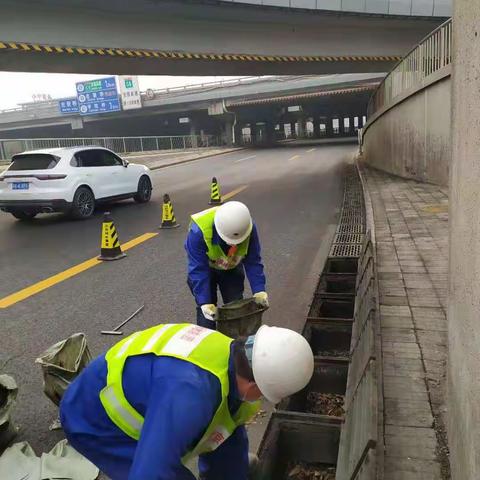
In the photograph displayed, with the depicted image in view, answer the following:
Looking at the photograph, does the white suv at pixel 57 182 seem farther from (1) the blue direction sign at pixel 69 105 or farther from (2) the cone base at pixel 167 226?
(1) the blue direction sign at pixel 69 105

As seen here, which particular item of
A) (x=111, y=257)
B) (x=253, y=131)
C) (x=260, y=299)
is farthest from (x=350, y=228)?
(x=253, y=131)

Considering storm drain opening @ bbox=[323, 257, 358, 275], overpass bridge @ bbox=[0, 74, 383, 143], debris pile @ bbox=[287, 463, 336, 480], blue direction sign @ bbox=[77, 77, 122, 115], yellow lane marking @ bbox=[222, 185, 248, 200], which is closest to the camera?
debris pile @ bbox=[287, 463, 336, 480]

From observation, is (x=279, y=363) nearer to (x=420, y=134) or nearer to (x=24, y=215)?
(x=24, y=215)

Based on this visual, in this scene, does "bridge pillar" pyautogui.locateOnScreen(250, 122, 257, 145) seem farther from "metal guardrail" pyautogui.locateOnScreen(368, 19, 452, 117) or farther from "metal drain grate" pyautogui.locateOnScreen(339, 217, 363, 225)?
"metal drain grate" pyautogui.locateOnScreen(339, 217, 363, 225)

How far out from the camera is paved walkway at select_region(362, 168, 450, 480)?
295 centimetres

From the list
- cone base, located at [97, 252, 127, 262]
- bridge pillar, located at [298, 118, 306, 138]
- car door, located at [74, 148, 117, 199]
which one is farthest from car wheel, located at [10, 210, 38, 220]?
bridge pillar, located at [298, 118, 306, 138]

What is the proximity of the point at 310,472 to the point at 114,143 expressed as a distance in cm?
3918

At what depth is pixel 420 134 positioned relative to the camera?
1326 cm

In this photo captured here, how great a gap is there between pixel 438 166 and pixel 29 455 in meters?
11.7

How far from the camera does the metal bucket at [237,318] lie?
3.60 meters

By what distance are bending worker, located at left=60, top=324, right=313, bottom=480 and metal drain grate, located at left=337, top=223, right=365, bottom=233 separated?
7.08 meters

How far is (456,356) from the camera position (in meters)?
2.43

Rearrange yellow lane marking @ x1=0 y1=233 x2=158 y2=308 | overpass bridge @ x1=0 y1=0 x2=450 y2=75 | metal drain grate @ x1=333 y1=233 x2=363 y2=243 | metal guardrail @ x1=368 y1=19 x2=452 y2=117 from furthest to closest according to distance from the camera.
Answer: overpass bridge @ x1=0 y1=0 x2=450 y2=75 → metal guardrail @ x1=368 y1=19 x2=452 y2=117 → metal drain grate @ x1=333 y1=233 x2=363 y2=243 → yellow lane marking @ x1=0 y1=233 x2=158 y2=308

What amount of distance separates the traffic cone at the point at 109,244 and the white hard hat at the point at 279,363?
6.31m
